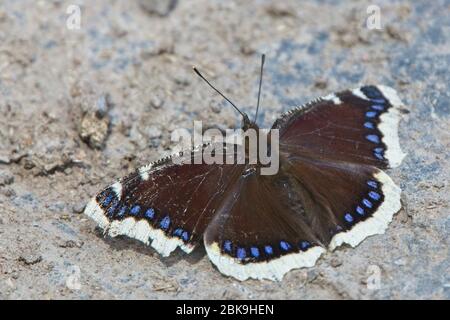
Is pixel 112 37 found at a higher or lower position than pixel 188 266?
higher

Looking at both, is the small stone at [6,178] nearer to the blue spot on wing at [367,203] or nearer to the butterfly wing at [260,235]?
the butterfly wing at [260,235]

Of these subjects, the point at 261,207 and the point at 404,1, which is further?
the point at 404,1

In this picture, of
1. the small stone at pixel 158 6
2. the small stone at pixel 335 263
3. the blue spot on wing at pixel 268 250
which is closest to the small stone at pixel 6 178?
the blue spot on wing at pixel 268 250

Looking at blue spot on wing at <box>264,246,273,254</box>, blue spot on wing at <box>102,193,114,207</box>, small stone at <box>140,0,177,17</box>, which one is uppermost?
small stone at <box>140,0,177,17</box>

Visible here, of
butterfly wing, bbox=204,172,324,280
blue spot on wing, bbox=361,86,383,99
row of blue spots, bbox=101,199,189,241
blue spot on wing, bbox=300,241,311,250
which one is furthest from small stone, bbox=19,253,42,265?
blue spot on wing, bbox=361,86,383,99

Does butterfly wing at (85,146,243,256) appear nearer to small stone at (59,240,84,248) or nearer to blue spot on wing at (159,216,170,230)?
blue spot on wing at (159,216,170,230)
